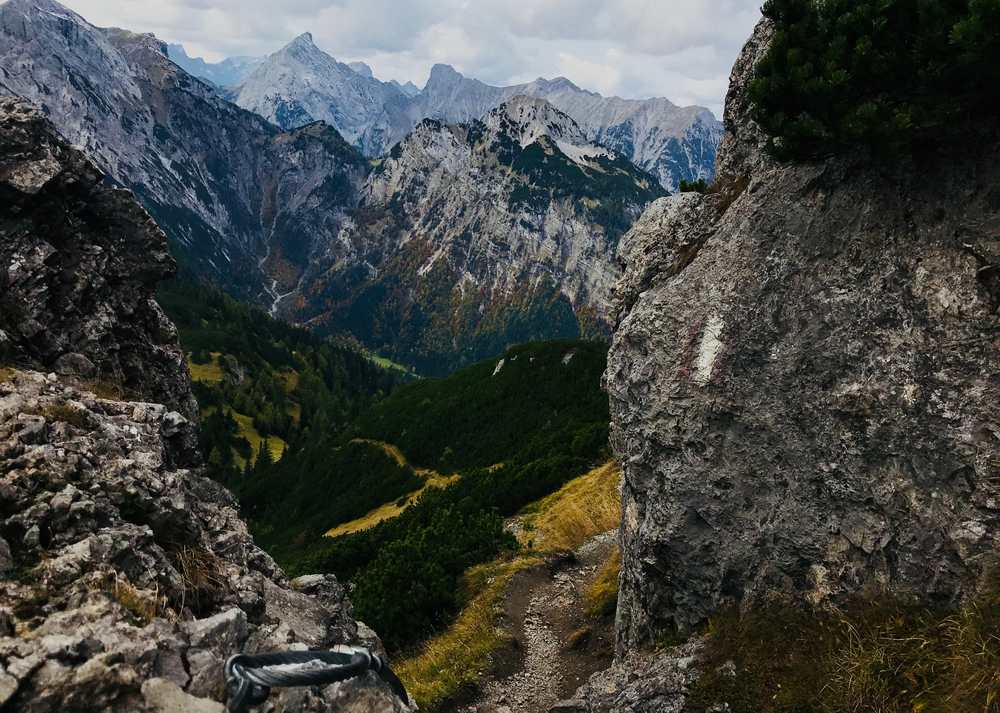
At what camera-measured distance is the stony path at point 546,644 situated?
19875mm

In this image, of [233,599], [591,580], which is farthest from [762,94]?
[591,580]

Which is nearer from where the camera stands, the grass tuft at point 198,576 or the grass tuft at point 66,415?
the grass tuft at point 198,576

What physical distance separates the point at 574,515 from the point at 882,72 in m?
27.9

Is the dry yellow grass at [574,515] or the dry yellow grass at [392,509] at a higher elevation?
the dry yellow grass at [574,515]

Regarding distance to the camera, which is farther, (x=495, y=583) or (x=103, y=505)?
(x=495, y=583)

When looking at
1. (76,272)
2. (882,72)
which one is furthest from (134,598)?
(882,72)

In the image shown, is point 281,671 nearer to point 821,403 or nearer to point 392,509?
point 821,403

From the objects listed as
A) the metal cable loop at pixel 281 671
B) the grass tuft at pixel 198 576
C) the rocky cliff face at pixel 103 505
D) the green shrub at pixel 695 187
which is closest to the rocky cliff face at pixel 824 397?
the green shrub at pixel 695 187

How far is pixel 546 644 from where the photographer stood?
23031mm

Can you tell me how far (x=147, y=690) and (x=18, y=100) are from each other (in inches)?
632

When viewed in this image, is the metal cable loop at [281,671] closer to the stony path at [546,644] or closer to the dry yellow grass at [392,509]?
the stony path at [546,644]

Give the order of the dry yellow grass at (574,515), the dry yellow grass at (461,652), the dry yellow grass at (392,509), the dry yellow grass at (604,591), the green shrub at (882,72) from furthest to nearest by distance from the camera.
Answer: the dry yellow grass at (392,509) < the dry yellow grass at (574,515) < the dry yellow grass at (604,591) < the dry yellow grass at (461,652) < the green shrub at (882,72)

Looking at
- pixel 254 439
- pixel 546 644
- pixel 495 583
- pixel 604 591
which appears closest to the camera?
pixel 546 644

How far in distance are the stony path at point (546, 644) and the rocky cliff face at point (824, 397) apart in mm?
4342
